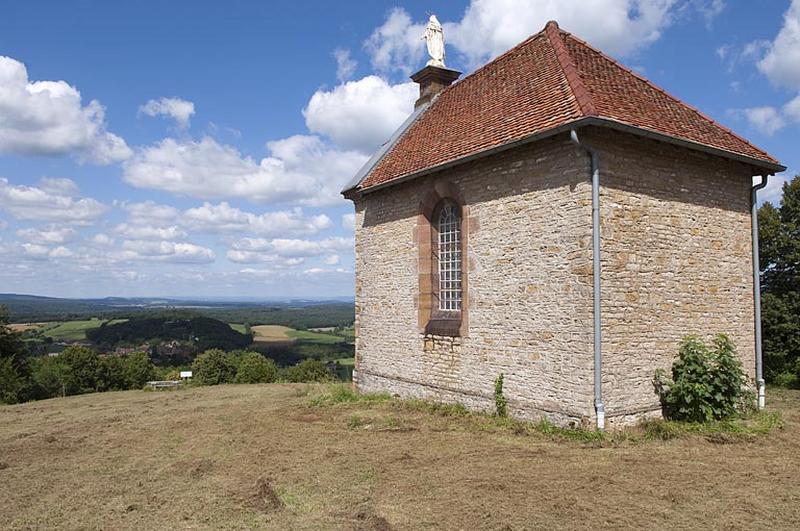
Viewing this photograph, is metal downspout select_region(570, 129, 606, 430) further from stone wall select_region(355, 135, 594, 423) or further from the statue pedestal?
the statue pedestal

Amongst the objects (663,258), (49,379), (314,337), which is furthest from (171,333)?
(663,258)

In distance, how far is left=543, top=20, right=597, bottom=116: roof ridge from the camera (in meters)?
8.48

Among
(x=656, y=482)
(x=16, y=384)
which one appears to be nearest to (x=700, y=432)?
(x=656, y=482)

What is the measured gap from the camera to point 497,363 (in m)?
9.95

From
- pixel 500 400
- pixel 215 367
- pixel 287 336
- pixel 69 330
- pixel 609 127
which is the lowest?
pixel 287 336

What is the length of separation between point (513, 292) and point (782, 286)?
43.3 ft

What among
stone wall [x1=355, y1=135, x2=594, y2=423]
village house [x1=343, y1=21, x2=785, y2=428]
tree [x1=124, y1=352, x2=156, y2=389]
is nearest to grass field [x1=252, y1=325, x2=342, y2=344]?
tree [x1=124, y1=352, x2=156, y2=389]

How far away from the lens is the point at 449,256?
38.3 ft

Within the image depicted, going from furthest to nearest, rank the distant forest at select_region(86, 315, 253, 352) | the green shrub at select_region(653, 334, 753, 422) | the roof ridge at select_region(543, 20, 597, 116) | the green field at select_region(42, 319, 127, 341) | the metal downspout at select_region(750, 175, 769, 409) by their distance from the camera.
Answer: the green field at select_region(42, 319, 127, 341)
the distant forest at select_region(86, 315, 253, 352)
the metal downspout at select_region(750, 175, 769, 409)
the green shrub at select_region(653, 334, 753, 422)
the roof ridge at select_region(543, 20, 597, 116)

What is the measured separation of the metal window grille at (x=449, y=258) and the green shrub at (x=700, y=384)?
4.16 m

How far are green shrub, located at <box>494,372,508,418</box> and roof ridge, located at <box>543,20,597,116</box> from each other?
472 centimetres

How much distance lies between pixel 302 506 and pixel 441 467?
2083 mm

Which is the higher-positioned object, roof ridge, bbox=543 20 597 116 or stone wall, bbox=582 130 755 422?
roof ridge, bbox=543 20 597 116

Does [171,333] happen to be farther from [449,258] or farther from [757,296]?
[757,296]
